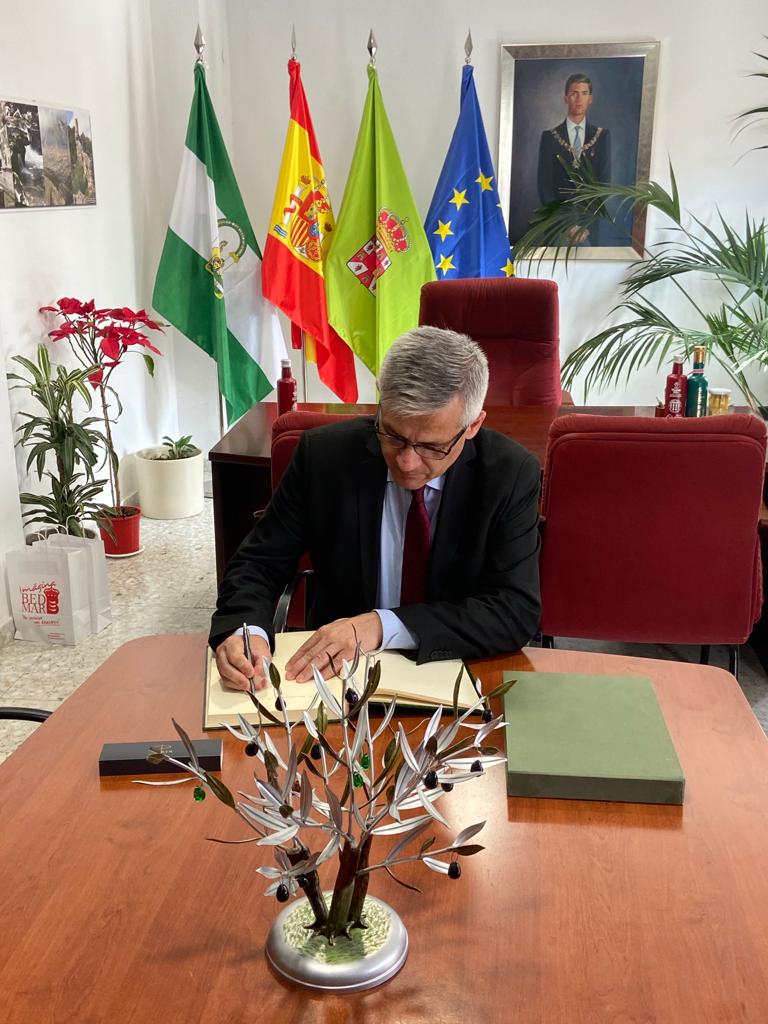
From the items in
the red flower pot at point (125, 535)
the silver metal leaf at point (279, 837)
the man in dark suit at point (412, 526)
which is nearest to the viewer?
the silver metal leaf at point (279, 837)

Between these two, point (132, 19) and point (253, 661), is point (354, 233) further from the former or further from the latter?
point (253, 661)

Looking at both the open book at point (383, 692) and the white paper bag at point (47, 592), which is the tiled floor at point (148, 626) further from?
the open book at point (383, 692)

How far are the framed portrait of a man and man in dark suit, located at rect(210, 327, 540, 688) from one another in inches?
124

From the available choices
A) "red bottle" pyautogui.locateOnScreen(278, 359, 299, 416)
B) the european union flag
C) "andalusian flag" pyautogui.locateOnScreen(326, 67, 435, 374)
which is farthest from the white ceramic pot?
the european union flag

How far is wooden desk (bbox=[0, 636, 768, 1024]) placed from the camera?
88 centimetres

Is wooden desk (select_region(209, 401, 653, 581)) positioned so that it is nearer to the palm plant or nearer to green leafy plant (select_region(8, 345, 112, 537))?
green leafy plant (select_region(8, 345, 112, 537))

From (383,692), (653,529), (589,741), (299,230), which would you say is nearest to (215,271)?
(299,230)

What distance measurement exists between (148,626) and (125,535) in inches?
29.1

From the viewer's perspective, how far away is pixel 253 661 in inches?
56.2

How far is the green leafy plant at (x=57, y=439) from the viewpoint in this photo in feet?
11.1

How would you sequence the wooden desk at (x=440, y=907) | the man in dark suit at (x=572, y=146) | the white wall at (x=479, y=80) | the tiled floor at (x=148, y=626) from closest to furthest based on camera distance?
the wooden desk at (x=440, y=907), the tiled floor at (x=148, y=626), the white wall at (x=479, y=80), the man in dark suit at (x=572, y=146)

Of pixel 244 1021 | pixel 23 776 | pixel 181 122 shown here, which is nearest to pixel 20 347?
pixel 181 122

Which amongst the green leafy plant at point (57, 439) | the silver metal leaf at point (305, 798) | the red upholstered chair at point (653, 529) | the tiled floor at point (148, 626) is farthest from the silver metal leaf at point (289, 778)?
the green leafy plant at point (57, 439)

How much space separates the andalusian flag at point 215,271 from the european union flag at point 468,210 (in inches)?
34.8
